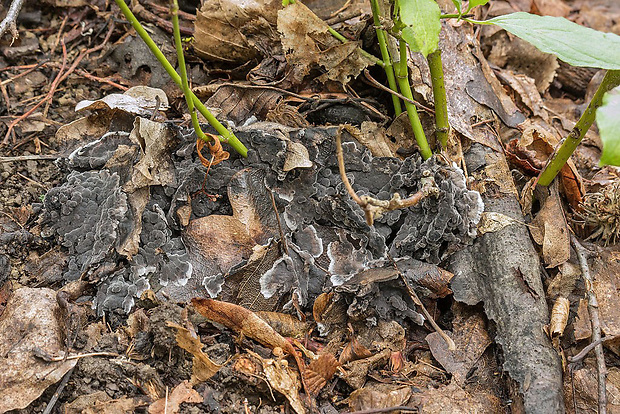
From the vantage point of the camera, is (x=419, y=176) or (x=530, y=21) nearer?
(x=530, y=21)

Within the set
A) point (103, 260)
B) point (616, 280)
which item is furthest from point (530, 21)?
point (103, 260)

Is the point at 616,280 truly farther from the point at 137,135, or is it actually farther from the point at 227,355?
the point at 137,135

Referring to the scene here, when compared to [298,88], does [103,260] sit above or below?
below

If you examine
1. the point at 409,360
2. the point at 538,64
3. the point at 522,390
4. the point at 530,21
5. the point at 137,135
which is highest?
the point at 530,21

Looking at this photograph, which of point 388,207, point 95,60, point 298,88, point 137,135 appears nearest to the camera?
point 388,207

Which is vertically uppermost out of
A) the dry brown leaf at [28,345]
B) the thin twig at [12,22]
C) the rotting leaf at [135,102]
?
the thin twig at [12,22]

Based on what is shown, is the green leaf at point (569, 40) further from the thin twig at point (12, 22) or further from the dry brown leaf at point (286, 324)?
the thin twig at point (12, 22)

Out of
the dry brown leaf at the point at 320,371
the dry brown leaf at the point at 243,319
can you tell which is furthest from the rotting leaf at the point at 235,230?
the dry brown leaf at the point at 320,371

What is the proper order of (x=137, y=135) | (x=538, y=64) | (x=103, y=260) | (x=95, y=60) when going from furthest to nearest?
Result: (x=538, y=64), (x=95, y=60), (x=137, y=135), (x=103, y=260)

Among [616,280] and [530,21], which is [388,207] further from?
[616,280]
